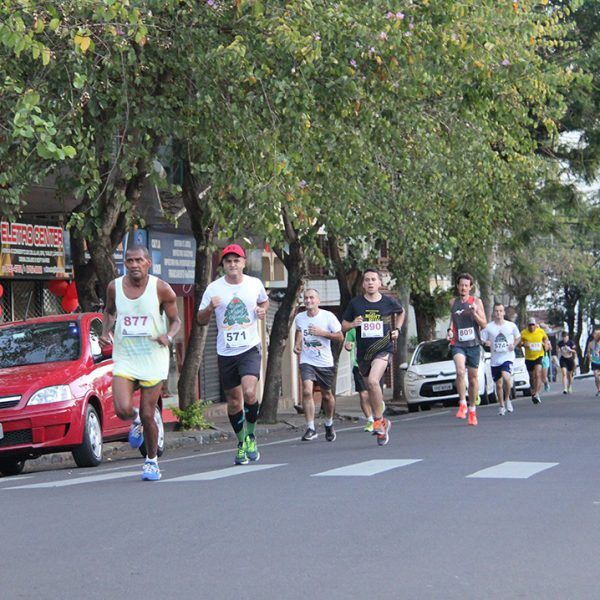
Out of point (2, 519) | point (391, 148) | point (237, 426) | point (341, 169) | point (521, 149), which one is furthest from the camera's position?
point (521, 149)

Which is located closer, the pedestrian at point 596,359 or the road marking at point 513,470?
the road marking at point 513,470

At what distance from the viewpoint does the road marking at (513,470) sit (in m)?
11.3

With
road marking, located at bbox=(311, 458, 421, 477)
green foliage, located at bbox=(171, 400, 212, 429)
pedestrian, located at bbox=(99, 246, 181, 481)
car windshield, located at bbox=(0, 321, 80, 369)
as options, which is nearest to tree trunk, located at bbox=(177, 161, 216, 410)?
green foliage, located at bbox=(171, 400, 212, 429)

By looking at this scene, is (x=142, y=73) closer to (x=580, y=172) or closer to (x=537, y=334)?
(x=537, y=334)

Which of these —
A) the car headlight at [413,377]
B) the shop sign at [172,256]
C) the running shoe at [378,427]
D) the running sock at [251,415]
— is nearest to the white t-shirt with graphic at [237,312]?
the running sock at [251,415]

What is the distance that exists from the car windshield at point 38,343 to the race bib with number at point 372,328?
3.18m

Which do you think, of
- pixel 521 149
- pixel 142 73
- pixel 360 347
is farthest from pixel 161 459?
pixel 521 149

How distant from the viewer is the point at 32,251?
79.6 ft

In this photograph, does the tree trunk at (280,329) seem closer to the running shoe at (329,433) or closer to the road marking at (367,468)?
the running shoe at (329,433)

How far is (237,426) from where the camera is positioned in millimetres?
13195

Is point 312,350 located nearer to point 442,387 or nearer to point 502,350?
point 502,350

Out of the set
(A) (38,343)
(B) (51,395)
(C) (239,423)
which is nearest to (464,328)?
(A) (38,343)

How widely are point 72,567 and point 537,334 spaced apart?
2228 centimetres

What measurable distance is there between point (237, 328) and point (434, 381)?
60.9 ft
